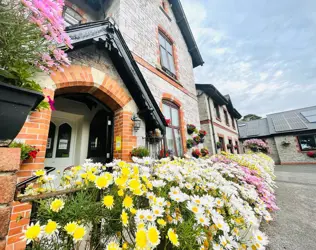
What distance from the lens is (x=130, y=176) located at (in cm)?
108

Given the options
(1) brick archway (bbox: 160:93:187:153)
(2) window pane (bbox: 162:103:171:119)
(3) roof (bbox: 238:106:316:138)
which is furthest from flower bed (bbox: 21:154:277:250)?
(3) roof (bbox: 238:106:316:138)

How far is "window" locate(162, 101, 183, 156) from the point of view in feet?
17.2

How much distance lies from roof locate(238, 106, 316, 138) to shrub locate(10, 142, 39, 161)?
20.3 meters

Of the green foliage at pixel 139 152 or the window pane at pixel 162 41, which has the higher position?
the window pane at pixel 162 41

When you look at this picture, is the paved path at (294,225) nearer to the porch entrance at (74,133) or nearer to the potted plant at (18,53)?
the potted plant at (18,53)

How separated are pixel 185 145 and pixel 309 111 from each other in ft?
69.5

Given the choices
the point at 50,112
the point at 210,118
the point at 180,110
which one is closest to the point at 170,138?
the point at 180,110

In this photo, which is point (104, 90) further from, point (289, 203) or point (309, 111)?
point (309, 111)

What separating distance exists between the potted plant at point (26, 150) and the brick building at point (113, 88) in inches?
5.1

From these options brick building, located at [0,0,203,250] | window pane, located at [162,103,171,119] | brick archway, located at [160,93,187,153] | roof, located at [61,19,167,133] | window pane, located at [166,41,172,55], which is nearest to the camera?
brick building, located at [0,0,203,250]

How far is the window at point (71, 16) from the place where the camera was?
14.9 feet

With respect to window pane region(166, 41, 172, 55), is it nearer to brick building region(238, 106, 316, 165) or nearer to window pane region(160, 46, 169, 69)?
window pane region(160, 46, 169, 69)

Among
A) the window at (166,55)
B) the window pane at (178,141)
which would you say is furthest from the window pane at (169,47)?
the window pane at (178,141)

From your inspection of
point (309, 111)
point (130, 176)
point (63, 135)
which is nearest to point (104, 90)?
point (130, 176)
